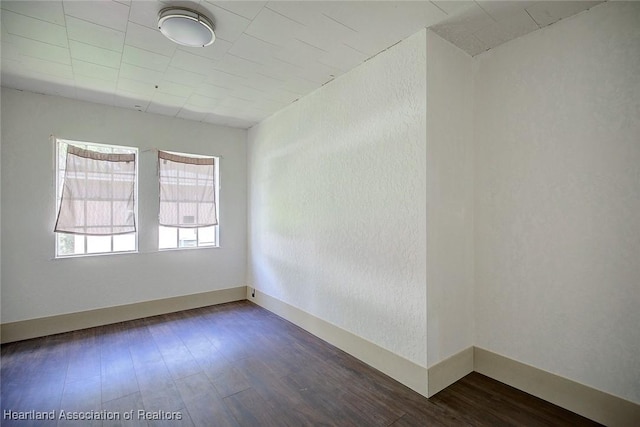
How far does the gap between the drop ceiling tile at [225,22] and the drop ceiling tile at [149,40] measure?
457mm

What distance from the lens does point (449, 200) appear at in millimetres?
2488

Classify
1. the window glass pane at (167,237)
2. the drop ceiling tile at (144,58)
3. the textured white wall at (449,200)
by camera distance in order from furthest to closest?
1. the window glass pane at (167,237)
2. the drop ceiling tile at (144,58)
3. the textured white wall at (449,200)

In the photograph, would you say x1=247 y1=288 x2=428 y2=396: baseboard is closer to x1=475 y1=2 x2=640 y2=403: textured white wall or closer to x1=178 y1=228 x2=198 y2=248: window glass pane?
x1=475 y1=2 x2=640 y2=403: textured white wall

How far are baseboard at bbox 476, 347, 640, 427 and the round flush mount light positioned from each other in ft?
11.3

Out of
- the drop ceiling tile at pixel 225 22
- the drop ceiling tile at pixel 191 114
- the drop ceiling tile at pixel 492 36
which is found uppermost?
the drop ceiling tile at pixel 191 114

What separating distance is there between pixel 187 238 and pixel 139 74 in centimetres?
235

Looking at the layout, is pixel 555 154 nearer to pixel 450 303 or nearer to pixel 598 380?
pixel 450 303

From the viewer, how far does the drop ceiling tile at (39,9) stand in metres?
2.00

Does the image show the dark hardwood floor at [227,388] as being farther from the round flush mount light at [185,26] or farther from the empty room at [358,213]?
the round flush mount light at [185,26]

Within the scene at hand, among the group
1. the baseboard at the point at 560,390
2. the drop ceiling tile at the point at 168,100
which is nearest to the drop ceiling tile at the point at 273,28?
the drop ceiling tile at the point at 168,100

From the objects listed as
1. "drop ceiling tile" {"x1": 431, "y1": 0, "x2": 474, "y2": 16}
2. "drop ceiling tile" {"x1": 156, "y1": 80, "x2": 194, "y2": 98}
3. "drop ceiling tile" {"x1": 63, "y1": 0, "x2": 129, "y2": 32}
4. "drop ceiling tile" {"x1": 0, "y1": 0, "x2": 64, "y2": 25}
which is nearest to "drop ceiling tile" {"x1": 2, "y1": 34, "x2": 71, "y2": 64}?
"drop ceiling tile" {"x1": 0, "y1": 0, "x2": 64, "y2": 25}

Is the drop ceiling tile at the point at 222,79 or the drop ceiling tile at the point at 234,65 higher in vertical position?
the drop ceiling tile at the point at 222,79

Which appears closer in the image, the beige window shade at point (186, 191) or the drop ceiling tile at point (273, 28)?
the drop ceiling tile at point (273, 28)

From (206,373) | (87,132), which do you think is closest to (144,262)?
(87,132)
